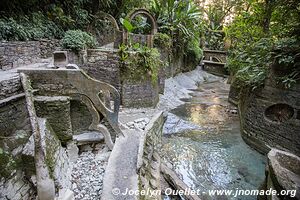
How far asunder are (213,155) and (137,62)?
4.66 metres

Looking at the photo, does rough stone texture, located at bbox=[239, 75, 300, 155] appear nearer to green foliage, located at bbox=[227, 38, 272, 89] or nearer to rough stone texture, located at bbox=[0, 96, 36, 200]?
green foliage, located at bbox=[227, 38, 272, 89]

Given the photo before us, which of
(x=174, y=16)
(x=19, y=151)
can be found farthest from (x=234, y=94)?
(x=19, y=151)

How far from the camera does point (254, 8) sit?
10156mm

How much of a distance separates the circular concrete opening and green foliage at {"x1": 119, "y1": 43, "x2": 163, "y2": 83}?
469 centimetres

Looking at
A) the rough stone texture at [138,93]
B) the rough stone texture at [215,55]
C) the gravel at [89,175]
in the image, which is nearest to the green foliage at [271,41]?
the rough stone texture at [138,93]

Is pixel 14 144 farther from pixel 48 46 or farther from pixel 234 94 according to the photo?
pixel 234 94

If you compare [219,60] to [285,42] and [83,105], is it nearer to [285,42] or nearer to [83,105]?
[285,42]

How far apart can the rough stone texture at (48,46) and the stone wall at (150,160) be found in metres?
5.19

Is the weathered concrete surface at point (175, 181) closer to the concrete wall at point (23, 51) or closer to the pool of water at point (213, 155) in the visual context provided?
the pool of water at point (213, 155)

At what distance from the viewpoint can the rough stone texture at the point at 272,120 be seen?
6.64 metres

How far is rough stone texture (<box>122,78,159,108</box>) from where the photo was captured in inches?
353

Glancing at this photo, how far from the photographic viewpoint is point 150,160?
6.28 metres

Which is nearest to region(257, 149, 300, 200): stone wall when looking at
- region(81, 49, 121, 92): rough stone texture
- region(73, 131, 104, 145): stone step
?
region(73, 131, 104, 145): stone step

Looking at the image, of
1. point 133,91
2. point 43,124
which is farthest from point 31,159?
point 133,91
